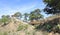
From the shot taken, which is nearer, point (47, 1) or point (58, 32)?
point (58, 32)

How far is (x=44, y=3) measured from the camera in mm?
28344

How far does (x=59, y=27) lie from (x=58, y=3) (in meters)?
5.12

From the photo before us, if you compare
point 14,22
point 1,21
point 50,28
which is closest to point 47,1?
point 50,28

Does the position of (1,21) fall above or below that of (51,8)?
below

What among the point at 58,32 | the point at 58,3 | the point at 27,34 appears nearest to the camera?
the point at 27,34

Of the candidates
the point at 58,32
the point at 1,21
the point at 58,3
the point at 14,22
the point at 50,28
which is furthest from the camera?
the point at 1,21

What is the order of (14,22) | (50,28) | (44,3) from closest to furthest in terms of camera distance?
(50,28), (44,3), (14,22)

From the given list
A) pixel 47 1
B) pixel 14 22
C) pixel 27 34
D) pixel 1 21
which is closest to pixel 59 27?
pixel 27 34

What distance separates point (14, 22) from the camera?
37.6 metres

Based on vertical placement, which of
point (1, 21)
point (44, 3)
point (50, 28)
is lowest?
point (1, 21)

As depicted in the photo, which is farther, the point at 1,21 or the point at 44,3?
the point at 1,21

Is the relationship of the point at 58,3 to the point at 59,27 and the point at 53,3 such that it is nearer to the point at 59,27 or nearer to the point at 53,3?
the point at 53,3

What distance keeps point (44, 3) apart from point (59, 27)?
7.05m

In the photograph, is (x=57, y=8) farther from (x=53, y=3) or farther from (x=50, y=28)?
(x=50, y=28)
